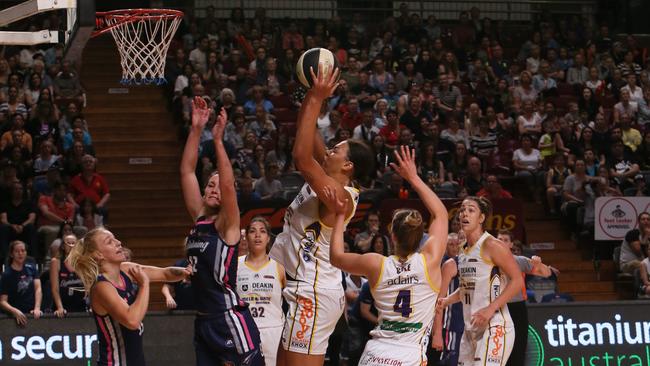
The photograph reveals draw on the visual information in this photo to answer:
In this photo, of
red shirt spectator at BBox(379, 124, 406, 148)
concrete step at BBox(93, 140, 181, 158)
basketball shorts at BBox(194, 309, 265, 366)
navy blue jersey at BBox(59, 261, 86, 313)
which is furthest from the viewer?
concrete step at BBox(93, 140, 181, 158)

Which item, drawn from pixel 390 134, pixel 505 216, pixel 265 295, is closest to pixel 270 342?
pixel 265 295

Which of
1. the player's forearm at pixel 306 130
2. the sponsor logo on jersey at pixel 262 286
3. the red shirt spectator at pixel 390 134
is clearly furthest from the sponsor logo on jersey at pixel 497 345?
the red shirt spectator at pixel 390 134

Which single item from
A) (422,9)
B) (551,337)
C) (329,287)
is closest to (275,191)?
(551,337)

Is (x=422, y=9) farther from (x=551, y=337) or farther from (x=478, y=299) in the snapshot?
(x=478, y=299)

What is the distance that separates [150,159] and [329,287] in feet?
35.0

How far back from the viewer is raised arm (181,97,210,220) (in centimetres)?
625

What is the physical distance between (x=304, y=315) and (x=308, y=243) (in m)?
0.45

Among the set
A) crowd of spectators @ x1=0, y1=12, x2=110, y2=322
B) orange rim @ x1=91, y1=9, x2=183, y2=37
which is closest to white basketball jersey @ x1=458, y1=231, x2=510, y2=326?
orange rim @ x1=91, y1=9, x2=183, y2=37

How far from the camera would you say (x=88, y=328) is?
34.4ft

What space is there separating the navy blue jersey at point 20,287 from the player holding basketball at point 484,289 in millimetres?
5246

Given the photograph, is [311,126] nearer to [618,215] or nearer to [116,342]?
[116,342]

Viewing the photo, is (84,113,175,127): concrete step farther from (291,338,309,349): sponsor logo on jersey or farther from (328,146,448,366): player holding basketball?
(328,146,448,366): player holding basketball

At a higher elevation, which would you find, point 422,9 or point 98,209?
point 422,9

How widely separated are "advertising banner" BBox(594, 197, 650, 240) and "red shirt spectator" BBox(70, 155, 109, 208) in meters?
6.88
